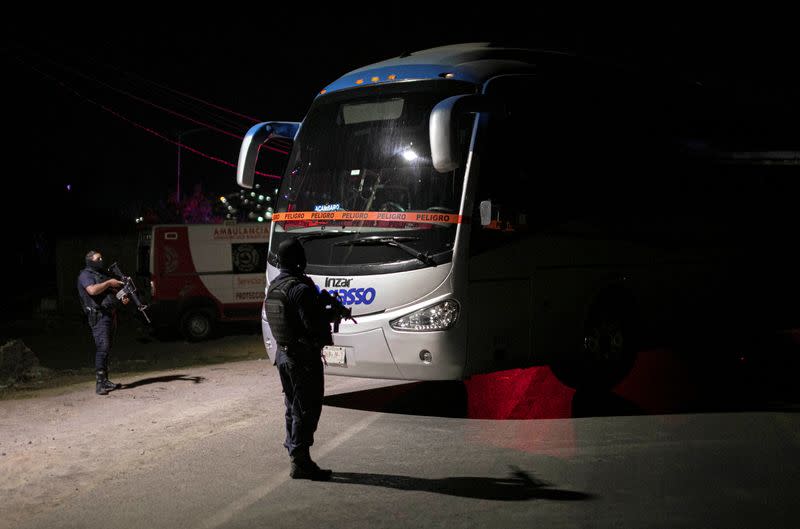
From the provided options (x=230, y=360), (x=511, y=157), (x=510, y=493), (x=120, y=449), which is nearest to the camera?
(x=510, y=493)

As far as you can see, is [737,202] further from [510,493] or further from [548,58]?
[510,493]

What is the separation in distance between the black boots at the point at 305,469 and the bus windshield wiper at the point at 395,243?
2.39 m

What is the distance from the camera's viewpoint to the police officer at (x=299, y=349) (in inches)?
263

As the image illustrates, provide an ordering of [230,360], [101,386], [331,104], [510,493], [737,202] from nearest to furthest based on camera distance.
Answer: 1. [510,493]
2. [331,104]
3. [101,386]
4. [737,202]
5. [230,360]

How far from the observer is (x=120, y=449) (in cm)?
814

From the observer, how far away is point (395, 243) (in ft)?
28.1

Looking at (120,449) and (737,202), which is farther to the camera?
(737,202)

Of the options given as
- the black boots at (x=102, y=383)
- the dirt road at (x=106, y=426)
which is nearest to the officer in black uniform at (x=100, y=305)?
the black boots at (x=102, y=383)

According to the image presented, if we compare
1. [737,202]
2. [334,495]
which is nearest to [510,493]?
[334,495]

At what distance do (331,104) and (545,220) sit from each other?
2.50 metres

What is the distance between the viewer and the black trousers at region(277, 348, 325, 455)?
6695mm

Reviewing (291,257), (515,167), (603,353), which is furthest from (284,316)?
(603,353)

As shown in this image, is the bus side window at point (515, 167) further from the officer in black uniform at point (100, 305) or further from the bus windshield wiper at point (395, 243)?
the officer in black uniform at point (100, 305)

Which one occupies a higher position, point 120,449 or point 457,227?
point 457,227
